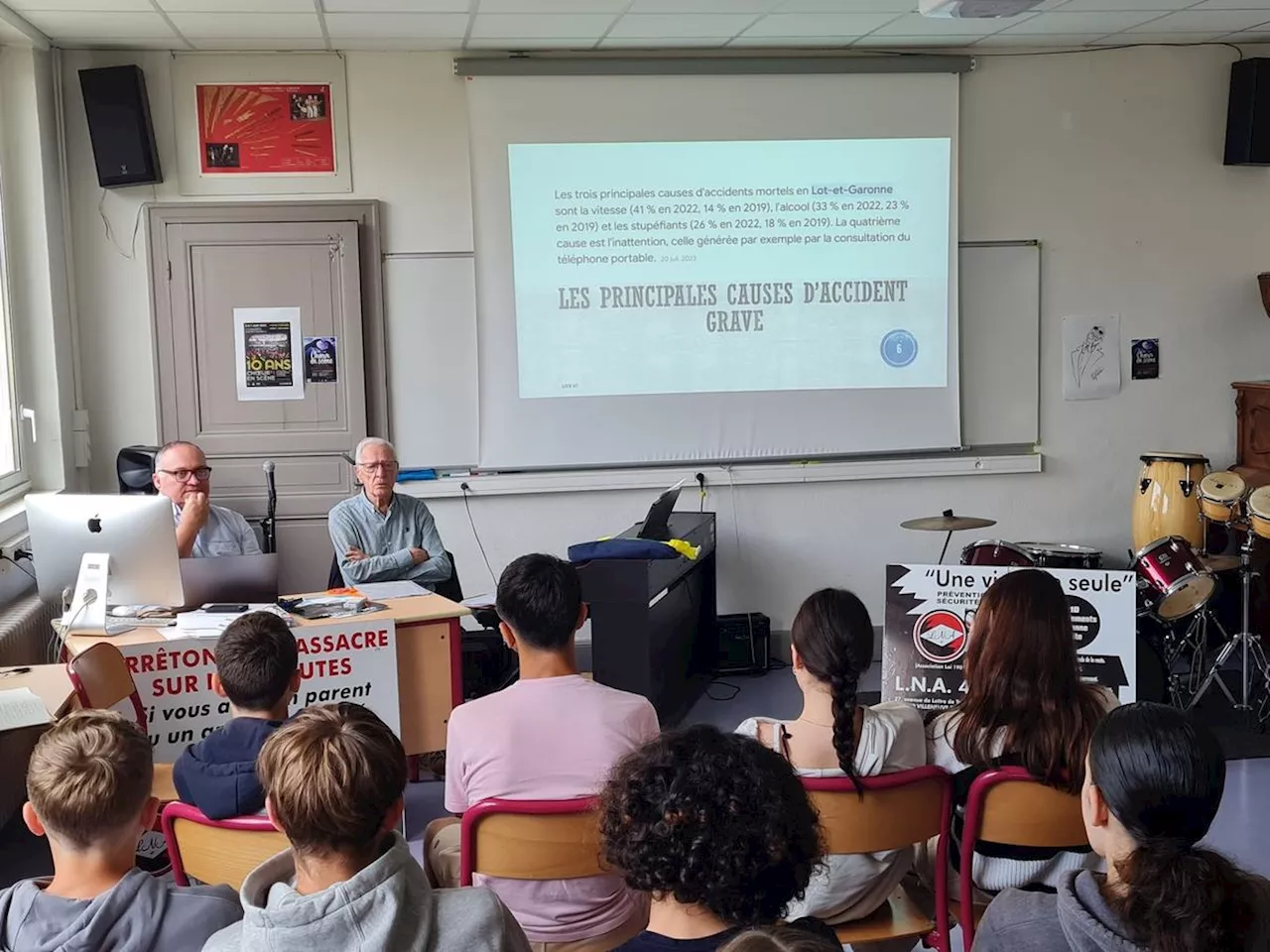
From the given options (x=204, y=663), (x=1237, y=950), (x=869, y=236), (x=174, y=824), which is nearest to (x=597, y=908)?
(x=174, y=824)

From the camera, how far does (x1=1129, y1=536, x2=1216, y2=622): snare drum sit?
15.4ft

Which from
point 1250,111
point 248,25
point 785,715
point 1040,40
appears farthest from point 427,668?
point 1250,111

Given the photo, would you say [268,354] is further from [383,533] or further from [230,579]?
[230,579]

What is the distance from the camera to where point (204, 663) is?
3.59 metres

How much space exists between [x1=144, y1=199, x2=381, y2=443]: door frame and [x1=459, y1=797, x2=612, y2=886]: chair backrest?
147 inches

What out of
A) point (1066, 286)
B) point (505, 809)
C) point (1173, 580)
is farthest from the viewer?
point (1066, 286)

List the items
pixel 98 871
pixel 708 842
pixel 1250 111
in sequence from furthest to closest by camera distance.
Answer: pixel 1250 111, pixel 98 871, pixel 708 842

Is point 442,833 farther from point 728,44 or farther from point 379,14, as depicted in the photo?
point 728,44

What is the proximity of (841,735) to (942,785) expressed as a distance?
0.68 ft

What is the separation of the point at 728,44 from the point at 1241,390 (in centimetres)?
313

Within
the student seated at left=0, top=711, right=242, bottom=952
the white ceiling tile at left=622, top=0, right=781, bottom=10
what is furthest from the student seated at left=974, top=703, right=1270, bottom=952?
the white ceiling tile at left=622, top=0, right=781, bottom=10

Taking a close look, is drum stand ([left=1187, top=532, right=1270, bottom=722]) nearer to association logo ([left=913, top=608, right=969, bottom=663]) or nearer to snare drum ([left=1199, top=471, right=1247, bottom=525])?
snare drum ([left=1199, top=471, right=1247, bottom=525])

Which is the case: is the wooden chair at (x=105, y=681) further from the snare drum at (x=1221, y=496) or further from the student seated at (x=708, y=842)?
the snare drum at (x=1221, y=496)

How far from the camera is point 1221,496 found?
17.2 feet
